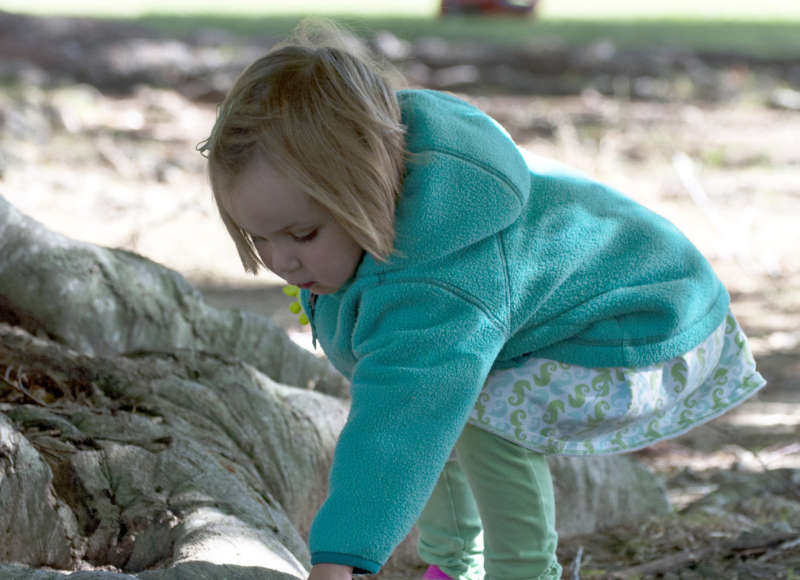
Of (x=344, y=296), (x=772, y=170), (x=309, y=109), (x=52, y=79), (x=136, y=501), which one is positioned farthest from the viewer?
(x=52, y=79)

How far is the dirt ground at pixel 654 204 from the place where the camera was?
3367 millimetres

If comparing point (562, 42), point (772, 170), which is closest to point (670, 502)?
point (772, 170)

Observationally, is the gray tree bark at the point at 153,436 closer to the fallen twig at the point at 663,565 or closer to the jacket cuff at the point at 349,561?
the jacket cuff at the point at 349,561

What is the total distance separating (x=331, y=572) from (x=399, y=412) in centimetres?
30

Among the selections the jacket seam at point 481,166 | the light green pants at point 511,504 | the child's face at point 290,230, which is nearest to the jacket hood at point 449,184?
the jacket seam at point 481,166

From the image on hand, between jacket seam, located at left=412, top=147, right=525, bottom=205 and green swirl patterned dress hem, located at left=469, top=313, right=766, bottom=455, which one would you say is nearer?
jacket seam, located at left=412, top=147, right=525, bottom=205

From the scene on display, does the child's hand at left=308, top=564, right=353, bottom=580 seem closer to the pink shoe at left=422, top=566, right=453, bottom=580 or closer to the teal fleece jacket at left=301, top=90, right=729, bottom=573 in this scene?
the teal fleece jacket at left=301, top=90, right=729, bottom=573

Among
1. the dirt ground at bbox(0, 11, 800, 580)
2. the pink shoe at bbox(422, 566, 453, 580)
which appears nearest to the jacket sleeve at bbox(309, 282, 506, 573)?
the pink shoe at bbox(422, 566, 453, 580)

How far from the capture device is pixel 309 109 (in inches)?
78.1

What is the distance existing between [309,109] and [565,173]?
685 mm

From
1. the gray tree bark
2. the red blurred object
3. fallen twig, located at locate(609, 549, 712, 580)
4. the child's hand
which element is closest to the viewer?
the child's hand

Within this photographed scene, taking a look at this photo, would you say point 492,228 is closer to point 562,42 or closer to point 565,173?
point 565,173

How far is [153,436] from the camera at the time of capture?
100 inches

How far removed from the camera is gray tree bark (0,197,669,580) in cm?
221
